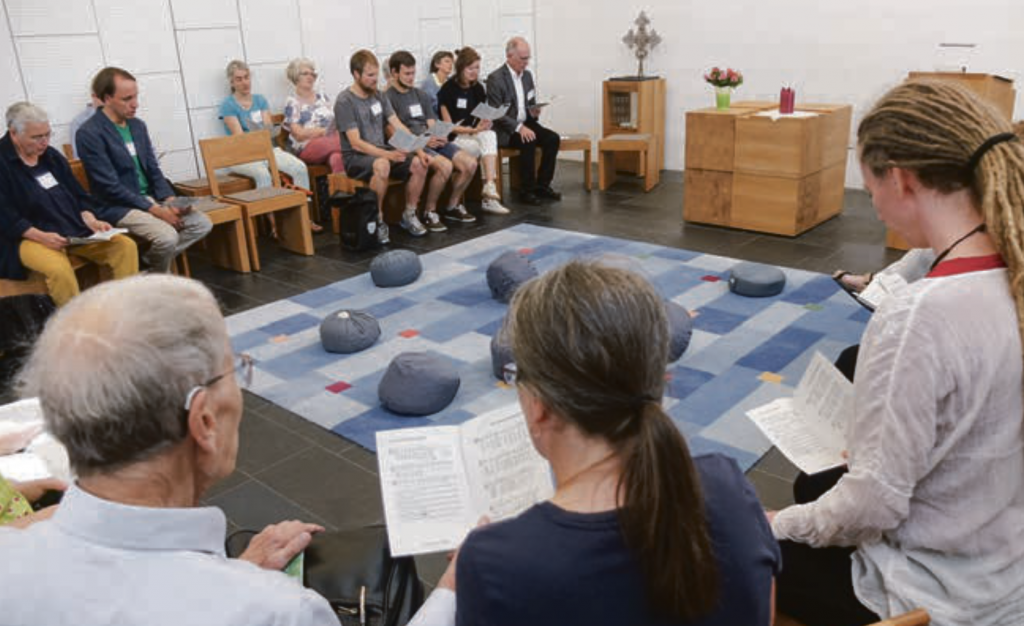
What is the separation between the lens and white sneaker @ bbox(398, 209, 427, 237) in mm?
6324

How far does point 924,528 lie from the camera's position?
4.67ft

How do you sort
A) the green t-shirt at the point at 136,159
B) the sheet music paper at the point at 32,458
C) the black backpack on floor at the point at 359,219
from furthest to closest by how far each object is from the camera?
1. the black backpack on floor at the point at 359,219
2. the green t-shirt at the point at 136,159
3. the sheet music paper at the point at 32,458

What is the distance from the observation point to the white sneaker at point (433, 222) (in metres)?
6.46

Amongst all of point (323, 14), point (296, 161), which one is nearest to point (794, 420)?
point (296, 161)

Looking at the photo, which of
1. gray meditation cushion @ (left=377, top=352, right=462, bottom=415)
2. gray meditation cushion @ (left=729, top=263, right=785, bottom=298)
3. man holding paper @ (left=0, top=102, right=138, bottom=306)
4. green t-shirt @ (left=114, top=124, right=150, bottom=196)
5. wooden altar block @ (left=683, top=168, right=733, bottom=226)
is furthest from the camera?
wooden altar block @ (left=683, top=168, right=733, bottom=226)

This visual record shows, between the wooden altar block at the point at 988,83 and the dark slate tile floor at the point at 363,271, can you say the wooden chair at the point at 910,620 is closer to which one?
the dark slate tile floor at the point at 363,271

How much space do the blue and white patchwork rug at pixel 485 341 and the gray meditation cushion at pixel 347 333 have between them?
0.05 metres

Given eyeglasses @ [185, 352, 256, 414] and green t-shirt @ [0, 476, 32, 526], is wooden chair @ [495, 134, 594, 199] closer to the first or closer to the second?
green t-shirt @ [0, 476, 32, 526]

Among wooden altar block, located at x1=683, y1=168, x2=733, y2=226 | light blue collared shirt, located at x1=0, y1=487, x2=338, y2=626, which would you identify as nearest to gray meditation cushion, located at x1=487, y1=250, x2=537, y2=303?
wooden altar block, located at x1=683, y1=168, x2=733, y2=226

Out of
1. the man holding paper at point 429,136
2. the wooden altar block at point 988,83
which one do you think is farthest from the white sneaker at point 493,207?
the wooden altar block at point 988,83

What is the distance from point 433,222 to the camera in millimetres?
6578

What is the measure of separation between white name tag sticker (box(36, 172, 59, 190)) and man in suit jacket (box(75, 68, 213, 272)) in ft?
1.40

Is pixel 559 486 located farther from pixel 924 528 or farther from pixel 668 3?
pixel 668 3

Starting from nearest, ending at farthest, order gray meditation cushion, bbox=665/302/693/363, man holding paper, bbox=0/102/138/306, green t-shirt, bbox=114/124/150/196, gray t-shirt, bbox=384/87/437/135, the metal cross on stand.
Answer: gray meditation cushion, bbox=665/302/693/363, man holding paper, bbox=0/102/138/306, green t-shirt, bbox=114/124/150/196, gray t-shirt, bbox=384/87/437/135, the metal cross on stand
